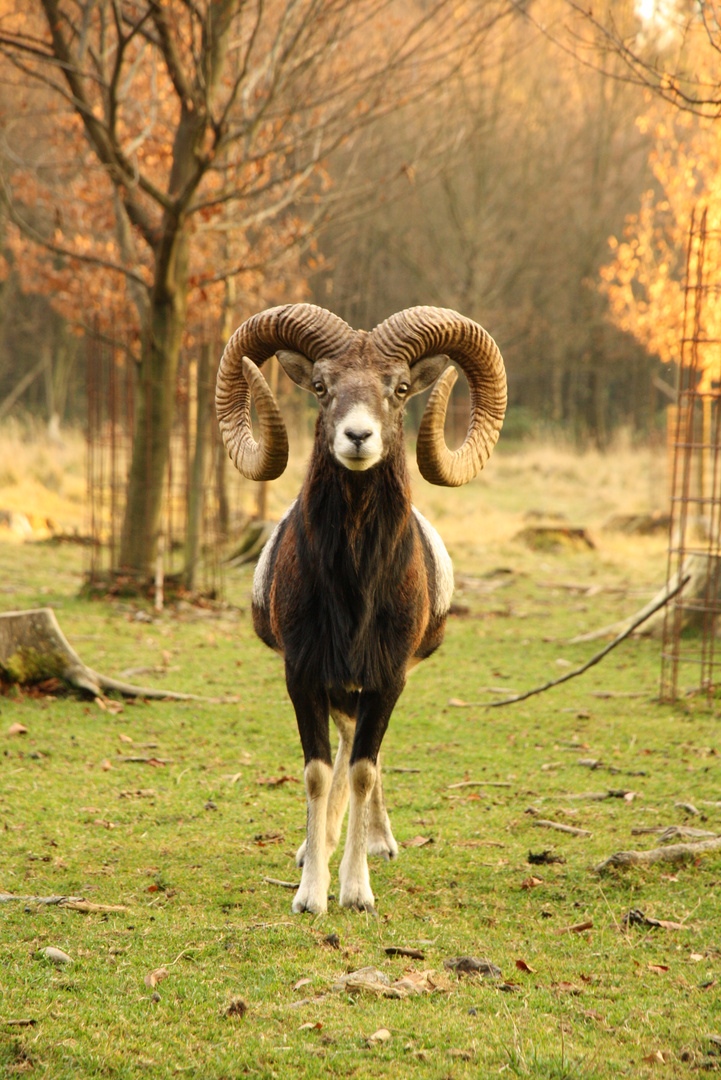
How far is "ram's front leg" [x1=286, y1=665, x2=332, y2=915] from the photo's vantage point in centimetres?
499

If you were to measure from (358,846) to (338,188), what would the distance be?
46.2 feet

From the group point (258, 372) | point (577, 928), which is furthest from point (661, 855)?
point (258, 372)

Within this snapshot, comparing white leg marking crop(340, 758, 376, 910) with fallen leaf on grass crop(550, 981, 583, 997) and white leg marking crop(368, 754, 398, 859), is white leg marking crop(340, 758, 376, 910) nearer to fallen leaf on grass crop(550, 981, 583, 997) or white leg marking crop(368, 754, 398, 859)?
white leg marking crop(368, 754, 398, 859)

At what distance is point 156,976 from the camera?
394 cm

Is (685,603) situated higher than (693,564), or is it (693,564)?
(693,564)

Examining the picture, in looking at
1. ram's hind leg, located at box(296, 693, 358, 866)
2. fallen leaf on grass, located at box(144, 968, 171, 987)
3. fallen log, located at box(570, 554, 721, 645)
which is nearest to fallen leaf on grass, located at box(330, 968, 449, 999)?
fallen leaf on grass, located at box(144, 968, 171, 987)

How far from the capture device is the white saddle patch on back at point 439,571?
6117 mm

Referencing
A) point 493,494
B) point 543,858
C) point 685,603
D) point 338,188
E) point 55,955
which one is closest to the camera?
point 55,955

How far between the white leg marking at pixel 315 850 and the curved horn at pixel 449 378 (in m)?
1.54

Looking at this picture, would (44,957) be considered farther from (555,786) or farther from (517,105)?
(517,105)

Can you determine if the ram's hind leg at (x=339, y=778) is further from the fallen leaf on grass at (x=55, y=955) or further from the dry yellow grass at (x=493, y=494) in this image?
the dry yellow grass at (x=493, y=494)

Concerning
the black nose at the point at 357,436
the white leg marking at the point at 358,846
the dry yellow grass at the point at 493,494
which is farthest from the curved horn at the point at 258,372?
the dry yellow grass at the point at 493,494

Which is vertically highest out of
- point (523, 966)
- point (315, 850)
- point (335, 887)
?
point (315, 850)

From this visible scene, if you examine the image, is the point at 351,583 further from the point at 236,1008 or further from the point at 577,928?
the point at 236,1008
